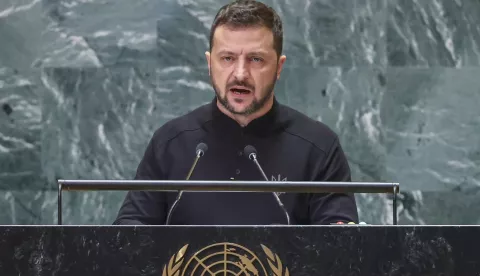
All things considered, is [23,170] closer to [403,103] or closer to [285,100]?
[285,100]

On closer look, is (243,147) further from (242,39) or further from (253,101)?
(242,39)

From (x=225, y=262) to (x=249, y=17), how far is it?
4.47 ft

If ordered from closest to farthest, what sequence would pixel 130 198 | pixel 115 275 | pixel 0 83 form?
pixel 115 275
pixel 130 198
pixel 0 83

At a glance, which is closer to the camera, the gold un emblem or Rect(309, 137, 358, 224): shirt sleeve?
the gold un emblem

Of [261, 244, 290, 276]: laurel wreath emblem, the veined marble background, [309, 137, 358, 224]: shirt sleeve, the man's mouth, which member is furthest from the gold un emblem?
the veined marble background

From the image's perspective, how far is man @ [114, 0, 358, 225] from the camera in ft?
10.7

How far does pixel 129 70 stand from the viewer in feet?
17.0

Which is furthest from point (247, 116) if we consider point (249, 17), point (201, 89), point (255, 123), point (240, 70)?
point (201, 89)

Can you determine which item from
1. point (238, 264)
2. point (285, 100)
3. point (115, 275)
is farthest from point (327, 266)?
point (285, 100)

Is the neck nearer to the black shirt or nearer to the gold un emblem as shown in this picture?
the black shirt

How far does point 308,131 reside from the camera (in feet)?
11.7

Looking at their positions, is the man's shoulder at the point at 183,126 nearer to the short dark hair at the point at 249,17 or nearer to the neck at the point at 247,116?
the neck at the point at 247,116

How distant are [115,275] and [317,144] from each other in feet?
4.88

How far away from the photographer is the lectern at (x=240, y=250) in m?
2.18
